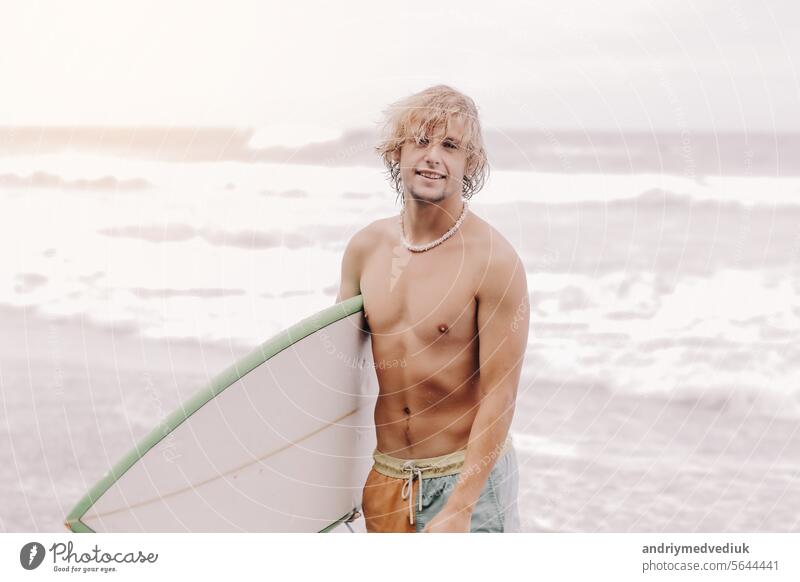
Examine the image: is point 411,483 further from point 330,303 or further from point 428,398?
point 330,303

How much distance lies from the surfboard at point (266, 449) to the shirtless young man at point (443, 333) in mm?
90

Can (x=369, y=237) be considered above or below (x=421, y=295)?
above

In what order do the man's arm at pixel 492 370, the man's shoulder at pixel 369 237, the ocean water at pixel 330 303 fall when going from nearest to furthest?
the man's arm at pixel 492 370 → the man's shoulder at pixel 369 237 → the ocean water at pixel 330 303

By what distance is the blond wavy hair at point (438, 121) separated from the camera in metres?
2.13

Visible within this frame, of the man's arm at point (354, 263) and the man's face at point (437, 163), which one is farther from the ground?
the man's face at point (437, 163)

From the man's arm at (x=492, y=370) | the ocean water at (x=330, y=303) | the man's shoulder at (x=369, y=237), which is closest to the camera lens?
the man's arm at (x=492, y=370)

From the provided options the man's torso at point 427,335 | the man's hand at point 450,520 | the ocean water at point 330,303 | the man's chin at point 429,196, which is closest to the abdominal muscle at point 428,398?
the man's torso at point 427,335

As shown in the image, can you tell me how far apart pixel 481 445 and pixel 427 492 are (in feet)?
0.54

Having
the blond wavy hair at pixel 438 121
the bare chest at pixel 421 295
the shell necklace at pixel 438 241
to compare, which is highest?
the blond wavy hair at pixel 438 121

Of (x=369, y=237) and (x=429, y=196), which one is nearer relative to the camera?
(x=429, y=196)

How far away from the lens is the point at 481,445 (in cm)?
209

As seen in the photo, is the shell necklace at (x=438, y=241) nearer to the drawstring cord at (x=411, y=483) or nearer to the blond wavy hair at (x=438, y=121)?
the blond wavy hair at (x=438, y=121)

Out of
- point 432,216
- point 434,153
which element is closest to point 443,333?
point 432,216
